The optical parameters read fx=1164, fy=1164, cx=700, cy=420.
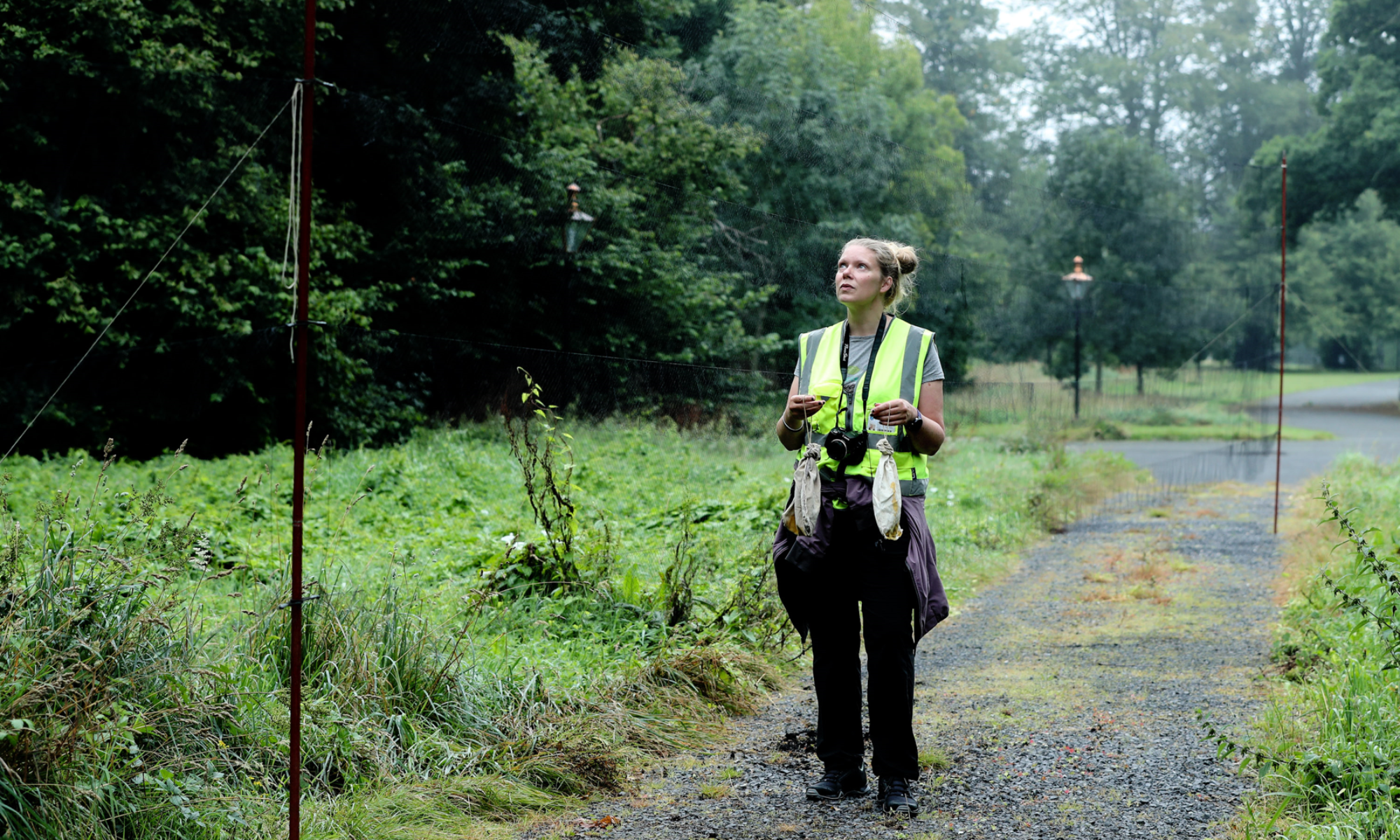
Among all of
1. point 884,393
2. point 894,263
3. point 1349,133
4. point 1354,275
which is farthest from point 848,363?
point 1354,275

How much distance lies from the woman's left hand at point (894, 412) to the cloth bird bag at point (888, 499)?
0.13 metres

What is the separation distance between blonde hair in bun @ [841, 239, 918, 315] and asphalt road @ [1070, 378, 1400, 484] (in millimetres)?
12105

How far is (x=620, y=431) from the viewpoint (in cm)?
838

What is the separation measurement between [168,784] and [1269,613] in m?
5.98

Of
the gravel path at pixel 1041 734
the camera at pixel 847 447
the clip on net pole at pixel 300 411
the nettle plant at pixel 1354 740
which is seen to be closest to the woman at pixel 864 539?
the camera at pixel 847 447

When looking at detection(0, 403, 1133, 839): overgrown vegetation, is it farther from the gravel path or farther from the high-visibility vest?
the high-visibility vest

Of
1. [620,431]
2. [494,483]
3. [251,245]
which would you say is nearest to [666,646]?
[620,431]

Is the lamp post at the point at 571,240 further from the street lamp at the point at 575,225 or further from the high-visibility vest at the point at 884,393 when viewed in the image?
the high-visibility vest at the point at 884,393

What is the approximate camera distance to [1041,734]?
167 inches

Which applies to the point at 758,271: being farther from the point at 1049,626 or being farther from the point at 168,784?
the point at 168,784

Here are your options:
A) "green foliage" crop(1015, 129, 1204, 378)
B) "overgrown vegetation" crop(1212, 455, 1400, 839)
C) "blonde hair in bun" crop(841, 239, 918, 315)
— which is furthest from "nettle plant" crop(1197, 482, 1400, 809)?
"green foliage" crop(1015, 129, 1204, 378)

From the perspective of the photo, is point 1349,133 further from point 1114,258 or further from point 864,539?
point 864,539

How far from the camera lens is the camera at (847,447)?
11.0 feet

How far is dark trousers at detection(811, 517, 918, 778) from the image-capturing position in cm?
338
